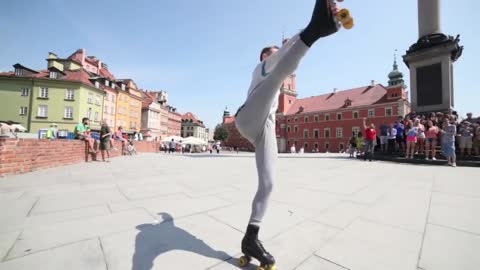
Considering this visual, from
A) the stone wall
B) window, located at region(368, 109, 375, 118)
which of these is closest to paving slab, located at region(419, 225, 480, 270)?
the stone wall

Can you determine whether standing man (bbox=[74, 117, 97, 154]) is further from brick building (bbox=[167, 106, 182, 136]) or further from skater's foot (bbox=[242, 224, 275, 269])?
brick building (bbox=[167, 106, 182, 136])

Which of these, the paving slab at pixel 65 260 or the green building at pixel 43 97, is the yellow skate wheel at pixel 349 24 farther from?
the green building at pixel 43 97

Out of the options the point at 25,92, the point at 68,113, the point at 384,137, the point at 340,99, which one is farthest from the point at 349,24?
the point at 340,99

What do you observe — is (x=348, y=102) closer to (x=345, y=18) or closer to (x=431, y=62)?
(x=431, y=62)

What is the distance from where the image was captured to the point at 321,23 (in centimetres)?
113

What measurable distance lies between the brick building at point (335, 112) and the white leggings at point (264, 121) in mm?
37491

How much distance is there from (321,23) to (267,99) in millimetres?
546

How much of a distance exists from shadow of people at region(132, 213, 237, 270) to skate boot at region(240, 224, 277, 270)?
0.47 ft

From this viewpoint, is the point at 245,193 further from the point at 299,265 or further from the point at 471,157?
the point at 471,157

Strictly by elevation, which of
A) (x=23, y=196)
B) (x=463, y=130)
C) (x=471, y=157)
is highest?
(x=463, y=130)

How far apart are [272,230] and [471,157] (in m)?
11.3

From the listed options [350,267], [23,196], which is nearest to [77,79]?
[23,196]

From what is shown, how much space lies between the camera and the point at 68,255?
1570 millimetres

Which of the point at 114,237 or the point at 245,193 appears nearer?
the point at 114,237
